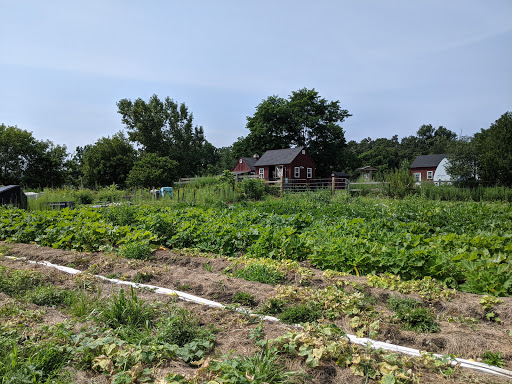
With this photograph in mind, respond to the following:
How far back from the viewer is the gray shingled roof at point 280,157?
102 feet

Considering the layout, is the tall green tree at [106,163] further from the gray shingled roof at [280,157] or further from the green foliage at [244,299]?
the green foliage at [244,299]

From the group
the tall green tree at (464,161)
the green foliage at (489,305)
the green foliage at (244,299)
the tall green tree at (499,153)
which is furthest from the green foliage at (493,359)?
the tall green tree at (464,161)

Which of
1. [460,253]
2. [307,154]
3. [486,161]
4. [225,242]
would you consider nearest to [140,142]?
[307,154]

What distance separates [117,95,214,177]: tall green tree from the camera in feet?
130

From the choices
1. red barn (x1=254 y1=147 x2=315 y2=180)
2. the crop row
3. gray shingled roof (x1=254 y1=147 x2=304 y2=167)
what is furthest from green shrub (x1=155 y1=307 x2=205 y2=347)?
gray shingled roof (x1=254 y1=147 x2=304 y2=167)

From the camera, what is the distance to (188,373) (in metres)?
2.12

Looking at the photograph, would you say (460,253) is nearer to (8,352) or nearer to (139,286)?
(139,286)

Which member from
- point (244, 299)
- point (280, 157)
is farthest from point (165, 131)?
point (244, 299)

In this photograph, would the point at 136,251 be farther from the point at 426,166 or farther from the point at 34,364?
the point at 426,166

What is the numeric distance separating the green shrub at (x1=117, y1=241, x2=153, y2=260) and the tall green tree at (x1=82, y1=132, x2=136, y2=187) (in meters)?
31.0

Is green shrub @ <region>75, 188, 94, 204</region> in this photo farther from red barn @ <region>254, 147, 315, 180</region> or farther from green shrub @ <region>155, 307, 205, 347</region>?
red barn @ <region>254, 147, 315, 180</region>

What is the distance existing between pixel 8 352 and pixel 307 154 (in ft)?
105

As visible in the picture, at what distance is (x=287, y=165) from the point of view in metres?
31.1

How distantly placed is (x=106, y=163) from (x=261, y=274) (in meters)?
34.4
